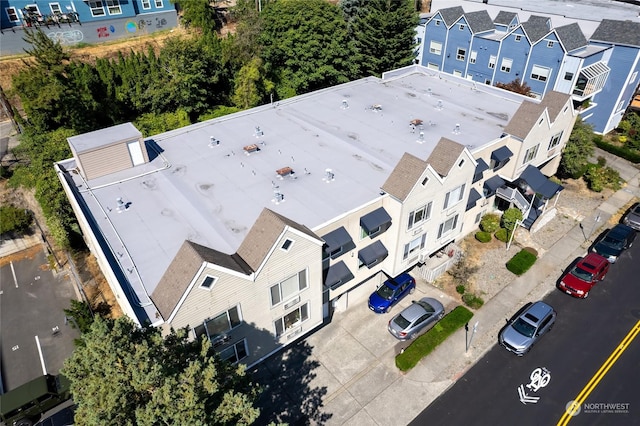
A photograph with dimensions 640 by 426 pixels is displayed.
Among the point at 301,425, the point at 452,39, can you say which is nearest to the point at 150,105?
the point at 301,425

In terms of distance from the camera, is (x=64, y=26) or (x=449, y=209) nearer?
(x=449, y=209)

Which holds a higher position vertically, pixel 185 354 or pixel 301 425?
pixel 185 354

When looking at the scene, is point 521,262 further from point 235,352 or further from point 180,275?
point 180,275

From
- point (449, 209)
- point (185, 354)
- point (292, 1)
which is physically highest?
point (292, 1)

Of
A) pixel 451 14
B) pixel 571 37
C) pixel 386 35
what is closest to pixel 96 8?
pixel 386 35

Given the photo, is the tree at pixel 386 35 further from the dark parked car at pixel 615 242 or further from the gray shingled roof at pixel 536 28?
the dark parked car at pixel 615 242

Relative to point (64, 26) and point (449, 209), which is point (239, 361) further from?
point (64, 26)

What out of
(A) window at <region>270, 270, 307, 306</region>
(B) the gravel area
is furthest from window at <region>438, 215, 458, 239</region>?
(A) window at <region>270, 270, 307, 306</region>
